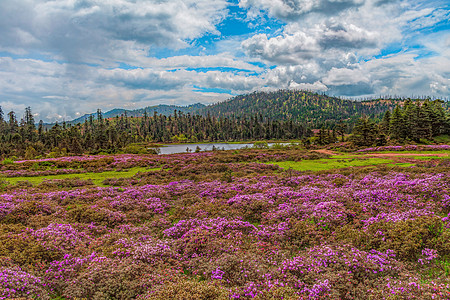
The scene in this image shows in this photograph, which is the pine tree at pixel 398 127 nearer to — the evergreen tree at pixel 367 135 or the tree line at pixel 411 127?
the tree line at pixel 411 127

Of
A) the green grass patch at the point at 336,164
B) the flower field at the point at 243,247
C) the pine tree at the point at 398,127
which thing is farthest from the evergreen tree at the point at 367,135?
the flower field at the point at 243,247

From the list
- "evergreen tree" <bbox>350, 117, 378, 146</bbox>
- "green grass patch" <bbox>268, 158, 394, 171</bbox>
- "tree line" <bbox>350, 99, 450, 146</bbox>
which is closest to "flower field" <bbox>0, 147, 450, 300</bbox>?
"green grass patch" <bbox>268, 158, 394, 171</bbox>

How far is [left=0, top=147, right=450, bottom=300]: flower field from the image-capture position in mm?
6090

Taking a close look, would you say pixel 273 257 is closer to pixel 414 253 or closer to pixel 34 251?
pixel 414 253

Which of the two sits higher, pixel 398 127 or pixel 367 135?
pixel 398 127

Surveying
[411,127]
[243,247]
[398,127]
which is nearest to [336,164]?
[243,247]

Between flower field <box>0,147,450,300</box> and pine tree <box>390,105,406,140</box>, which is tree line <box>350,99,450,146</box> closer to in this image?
pine tree <box>390,105,406,140</box>

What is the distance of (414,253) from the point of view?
7062 millimetres

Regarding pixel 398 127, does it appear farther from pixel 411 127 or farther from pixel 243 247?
pixel 243 247

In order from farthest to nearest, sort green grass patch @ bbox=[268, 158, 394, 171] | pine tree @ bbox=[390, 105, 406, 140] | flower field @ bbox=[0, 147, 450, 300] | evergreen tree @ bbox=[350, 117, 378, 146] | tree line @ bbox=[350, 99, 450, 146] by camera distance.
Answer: pine tree @ bbox=[390, 105, 406, 140] → tree line @ bbox=[350, 99, 450, 146] → evergreen tree @ bbox=[350, 117, 378, 146] → green grass patch @ bbox=[268, 158, 394, 171] → flower field @ bbox=[0, 147, 450, 300]

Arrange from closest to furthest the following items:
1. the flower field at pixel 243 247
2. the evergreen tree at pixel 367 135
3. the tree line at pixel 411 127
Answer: the flower field at pixel 243 247 < the evergreen tree at pixel 367 135 < the tree line at pixel 411 127

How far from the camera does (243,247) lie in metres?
8.59

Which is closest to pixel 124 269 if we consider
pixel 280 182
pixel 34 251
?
pixel 34 251

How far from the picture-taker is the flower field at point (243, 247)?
609 centimetres
